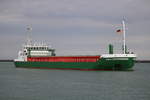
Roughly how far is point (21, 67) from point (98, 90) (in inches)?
1961

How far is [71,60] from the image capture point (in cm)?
6319

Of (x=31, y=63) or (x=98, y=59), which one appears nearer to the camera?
(x=98, y=59)

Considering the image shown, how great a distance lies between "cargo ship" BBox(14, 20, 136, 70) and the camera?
5394 cm

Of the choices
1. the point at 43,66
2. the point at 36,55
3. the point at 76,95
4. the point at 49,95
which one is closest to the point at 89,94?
the point at 76,95

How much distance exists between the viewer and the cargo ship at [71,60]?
177 ft

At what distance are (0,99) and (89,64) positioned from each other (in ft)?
104

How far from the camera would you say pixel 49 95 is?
1142 inches

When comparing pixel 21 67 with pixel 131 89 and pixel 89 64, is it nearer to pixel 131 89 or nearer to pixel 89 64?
pixel 89 64

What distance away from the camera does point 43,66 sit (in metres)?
71.5

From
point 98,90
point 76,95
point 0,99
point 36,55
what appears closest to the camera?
point 0,99

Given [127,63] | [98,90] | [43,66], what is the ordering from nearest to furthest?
[98,90] → [127,63] → [43,66]

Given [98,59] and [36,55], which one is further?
[36,55]

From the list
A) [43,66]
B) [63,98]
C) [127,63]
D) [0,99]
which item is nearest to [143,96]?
[63,98]

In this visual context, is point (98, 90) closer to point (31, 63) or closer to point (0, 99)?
point (0, 99)
